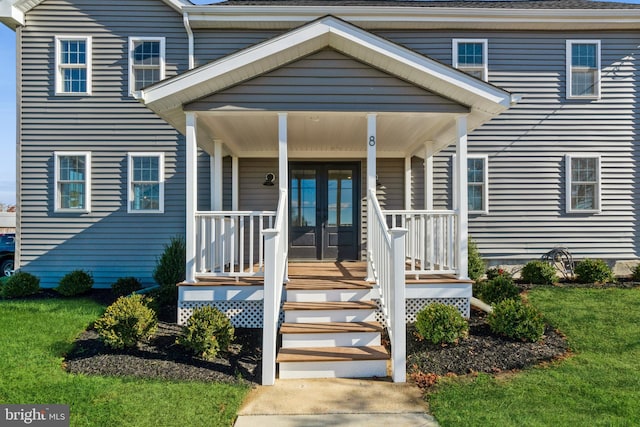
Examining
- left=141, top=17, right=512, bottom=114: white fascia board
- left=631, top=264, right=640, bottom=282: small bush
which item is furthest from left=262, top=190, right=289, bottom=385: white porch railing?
left=631, top=264, right=640, bottom=282: small bush

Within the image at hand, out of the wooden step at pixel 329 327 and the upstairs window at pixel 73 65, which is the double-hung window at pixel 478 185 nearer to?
the wooden step at pixel 329 327

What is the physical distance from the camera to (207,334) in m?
4.30

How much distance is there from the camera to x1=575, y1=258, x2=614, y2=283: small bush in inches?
298

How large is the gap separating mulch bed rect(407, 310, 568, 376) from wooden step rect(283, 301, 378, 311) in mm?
674

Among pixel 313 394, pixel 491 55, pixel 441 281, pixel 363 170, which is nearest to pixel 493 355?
pixel 441 281

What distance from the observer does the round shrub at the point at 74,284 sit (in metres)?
7.51

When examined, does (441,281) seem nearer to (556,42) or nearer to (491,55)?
(491,55)

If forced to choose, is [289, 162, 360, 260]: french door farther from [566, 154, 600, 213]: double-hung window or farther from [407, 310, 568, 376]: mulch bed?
[566, 154, 600, 213]: double-hung window

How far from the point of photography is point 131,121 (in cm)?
841

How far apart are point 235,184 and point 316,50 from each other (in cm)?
346

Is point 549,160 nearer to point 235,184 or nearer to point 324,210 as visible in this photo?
point 324,210

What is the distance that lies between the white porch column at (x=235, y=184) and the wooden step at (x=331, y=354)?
408 centimetres

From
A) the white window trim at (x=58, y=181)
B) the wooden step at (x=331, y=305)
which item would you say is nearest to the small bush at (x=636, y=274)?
the wooden step at (x=331, y=305)

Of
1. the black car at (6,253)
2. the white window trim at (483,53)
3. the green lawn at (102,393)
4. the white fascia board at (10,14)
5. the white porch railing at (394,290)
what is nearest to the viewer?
the green lawn at (102,393)
